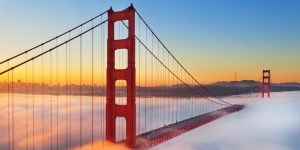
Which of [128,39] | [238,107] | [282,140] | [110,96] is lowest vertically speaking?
[282,140]

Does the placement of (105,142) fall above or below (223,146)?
above

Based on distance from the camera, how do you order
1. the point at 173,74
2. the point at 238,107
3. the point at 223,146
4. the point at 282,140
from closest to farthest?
the point at 173,74, the point at 238,107, the point at 223,146, the point at 282,140

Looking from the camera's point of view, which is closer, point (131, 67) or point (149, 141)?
point (131, 67)

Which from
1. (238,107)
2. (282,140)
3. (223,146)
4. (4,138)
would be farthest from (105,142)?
(282,140)

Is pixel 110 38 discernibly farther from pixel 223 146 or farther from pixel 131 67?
pixel 223 146

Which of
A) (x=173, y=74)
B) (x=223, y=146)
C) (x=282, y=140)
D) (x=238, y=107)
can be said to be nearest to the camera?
(x=173, y=74)

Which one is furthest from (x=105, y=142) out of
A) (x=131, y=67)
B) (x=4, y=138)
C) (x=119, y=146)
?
(x=4, y=138)
